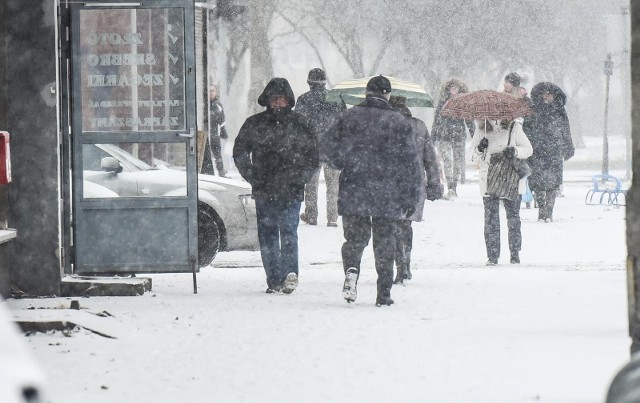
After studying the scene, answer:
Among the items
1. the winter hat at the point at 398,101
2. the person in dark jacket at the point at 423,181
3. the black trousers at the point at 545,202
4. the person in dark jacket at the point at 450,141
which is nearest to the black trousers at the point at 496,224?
the person in dark jacket at the point at 423,181

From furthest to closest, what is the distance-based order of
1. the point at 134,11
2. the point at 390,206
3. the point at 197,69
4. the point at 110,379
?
the point at 197,69 < the point at 134,11 < the point at 390,206 < the point at 110,379

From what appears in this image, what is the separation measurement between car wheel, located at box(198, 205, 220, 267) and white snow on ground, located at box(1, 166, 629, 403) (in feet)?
0.65

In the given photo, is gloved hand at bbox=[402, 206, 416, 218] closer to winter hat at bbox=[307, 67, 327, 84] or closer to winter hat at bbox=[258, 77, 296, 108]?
winter hat at bbox=[258, 77, 296, 108]

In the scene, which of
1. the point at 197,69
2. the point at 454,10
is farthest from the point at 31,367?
the point at 454,10

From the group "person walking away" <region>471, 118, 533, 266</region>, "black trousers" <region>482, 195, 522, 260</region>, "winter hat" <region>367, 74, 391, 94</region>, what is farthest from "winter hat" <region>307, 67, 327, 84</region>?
"winter hat" <region>367, 74, 391, 94</region>

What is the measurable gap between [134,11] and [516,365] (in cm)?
502

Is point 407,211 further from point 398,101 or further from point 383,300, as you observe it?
point 398,101

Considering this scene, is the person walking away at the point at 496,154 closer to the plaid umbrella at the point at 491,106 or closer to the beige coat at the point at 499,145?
the beige coat at the point at 499,145

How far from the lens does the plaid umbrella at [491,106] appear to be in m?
15.3

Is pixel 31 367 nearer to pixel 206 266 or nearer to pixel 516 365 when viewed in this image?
pixel 516 365

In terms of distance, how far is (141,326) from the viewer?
935cm

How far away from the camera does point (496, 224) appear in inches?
556

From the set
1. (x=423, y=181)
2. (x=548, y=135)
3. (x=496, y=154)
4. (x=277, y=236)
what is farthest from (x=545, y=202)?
Answer: (x=277, y=236)

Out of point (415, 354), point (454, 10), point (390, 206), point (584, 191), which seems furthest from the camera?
point (454, 10)
